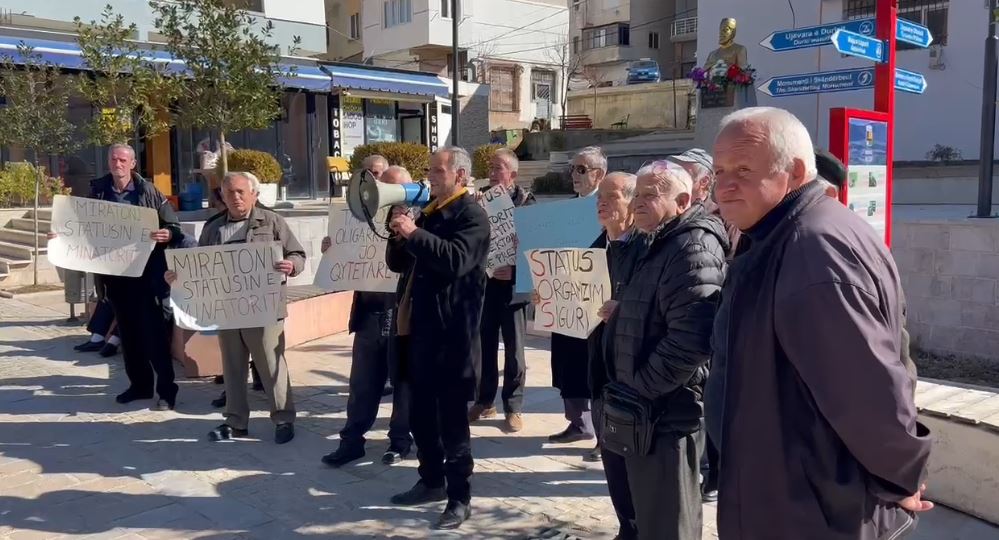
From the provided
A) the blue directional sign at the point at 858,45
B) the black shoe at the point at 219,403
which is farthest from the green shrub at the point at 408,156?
the blue directional sign at the point at 858,45

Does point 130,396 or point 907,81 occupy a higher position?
point 907,81

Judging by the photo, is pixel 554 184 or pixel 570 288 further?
pixel 554 184

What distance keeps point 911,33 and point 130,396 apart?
642 centimetres

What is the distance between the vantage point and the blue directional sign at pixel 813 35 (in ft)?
18.4

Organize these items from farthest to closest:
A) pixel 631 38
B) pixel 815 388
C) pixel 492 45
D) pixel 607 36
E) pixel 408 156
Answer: pixel 607 36 < pixel 631 38 < pixel 492 45 < pixel 408 156 < pixel 815 388

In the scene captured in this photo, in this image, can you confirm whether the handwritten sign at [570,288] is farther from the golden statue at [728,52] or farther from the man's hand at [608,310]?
the golden statue at [728,52]

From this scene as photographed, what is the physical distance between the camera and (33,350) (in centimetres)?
857

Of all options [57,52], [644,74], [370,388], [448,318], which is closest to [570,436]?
[370,388]

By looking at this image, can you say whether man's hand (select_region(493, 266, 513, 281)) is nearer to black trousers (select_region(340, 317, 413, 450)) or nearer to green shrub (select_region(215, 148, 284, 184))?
black trousers (select_region(340, 317, 413, 450))

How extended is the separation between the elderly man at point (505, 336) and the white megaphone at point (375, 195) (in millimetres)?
1631

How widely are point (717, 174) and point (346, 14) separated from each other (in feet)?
144

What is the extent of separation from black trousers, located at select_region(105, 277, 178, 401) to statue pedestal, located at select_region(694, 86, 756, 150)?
9.82 metres

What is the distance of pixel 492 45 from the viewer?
41.0 m

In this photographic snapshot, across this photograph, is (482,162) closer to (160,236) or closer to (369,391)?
(160,236)
